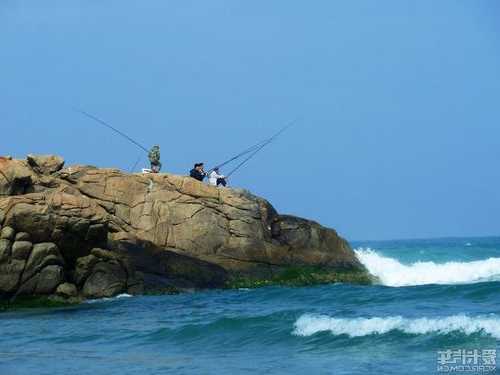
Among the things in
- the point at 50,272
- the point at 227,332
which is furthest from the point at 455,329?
the point at 50,272

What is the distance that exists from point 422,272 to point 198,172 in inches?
452

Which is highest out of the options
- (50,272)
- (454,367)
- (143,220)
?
(143,220)

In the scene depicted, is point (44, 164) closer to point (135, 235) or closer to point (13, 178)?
point (13, 178)

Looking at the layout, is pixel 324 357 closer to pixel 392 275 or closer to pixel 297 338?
pixel 297 338

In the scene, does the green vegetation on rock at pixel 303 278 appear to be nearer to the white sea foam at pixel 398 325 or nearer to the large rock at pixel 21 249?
the large rock at pixel 21 249

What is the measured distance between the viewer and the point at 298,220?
28719mm

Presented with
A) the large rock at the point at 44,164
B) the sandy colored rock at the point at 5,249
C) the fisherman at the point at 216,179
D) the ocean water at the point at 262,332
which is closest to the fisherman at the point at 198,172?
the fisherman at the point at 216,179

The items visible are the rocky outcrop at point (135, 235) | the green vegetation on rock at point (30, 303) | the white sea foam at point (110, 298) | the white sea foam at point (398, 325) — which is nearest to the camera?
the white sea foam at point (398, 325)

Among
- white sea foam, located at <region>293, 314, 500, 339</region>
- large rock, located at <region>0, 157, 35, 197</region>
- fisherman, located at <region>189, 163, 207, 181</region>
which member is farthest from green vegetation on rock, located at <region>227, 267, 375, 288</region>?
white sea foam, located at <region>293, 314, 500, 339</region>

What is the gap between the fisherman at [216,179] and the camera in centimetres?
2959

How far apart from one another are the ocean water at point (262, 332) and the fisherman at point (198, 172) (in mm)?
5395

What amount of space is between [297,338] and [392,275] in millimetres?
16832

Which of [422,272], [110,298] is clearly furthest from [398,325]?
[422,272]

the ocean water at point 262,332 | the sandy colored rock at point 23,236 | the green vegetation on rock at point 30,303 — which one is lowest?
the ocean water at point 262,332
